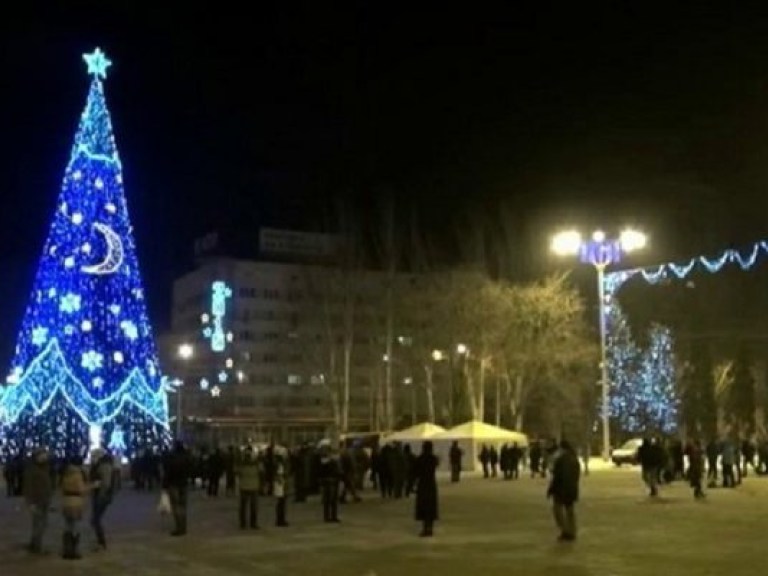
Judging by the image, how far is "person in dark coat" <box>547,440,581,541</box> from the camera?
18.8 meters

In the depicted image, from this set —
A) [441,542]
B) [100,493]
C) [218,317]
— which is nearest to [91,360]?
[100,493]

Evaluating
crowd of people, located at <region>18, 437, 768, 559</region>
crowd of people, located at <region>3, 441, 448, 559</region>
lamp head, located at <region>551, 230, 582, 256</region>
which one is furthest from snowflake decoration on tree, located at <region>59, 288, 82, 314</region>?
lamp head, located at <region>551, 230, 582, 256</region>

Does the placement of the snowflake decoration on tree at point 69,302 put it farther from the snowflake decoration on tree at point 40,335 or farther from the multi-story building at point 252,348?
the multi-story building at point 252,348

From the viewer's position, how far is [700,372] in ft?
272

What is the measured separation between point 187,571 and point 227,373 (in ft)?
350

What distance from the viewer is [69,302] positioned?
4288cm

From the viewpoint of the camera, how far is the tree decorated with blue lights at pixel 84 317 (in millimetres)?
43091

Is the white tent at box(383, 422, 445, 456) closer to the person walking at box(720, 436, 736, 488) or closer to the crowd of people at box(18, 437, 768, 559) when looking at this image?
the crowd of people at box(18, 437, 768, 559)

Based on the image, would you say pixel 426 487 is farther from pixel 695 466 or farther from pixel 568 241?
pixel 568 241

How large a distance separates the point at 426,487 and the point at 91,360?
84.6 feet

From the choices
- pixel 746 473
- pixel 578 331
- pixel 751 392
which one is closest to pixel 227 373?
pixel 751 392

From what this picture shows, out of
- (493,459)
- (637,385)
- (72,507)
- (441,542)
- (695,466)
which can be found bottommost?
(441,542)

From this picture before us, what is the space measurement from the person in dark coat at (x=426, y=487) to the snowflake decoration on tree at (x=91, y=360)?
83.5 feet

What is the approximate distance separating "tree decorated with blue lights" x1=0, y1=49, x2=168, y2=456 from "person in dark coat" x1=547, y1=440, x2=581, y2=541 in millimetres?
27383
